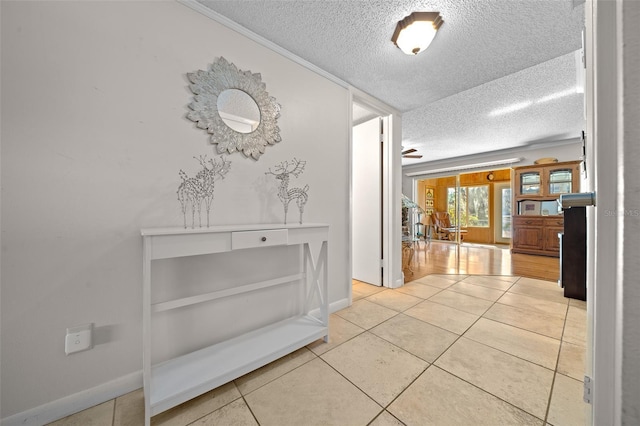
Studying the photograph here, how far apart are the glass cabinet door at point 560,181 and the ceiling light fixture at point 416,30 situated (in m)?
4.97

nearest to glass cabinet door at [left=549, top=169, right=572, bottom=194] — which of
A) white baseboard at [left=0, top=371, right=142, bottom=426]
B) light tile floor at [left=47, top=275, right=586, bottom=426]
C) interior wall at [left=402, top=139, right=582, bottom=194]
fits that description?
interior wall at [left=402, top=139, right=582, bottom=194]

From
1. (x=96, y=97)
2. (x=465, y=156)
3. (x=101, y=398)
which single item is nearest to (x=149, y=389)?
(x=101, y=398)

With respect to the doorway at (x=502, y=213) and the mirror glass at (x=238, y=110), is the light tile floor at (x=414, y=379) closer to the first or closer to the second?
the mirror glass at (x=238, y=110)

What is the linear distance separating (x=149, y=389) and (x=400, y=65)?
9.08 feet

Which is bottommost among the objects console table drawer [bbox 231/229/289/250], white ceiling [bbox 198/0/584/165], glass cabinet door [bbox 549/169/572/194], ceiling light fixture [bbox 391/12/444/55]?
console table drawer [bbox 231/229/289/250]

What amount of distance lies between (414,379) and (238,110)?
78.7 inches

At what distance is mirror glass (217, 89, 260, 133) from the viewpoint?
1574 millimetres

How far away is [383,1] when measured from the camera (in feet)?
4.84

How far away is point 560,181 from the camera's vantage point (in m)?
4.68

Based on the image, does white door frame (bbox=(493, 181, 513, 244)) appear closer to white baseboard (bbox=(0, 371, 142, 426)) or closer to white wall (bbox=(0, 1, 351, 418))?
white wall (bbox=(0, 1, 351, 418))

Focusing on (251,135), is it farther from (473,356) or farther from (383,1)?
(473,356)

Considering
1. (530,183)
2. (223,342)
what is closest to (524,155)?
(530,183)

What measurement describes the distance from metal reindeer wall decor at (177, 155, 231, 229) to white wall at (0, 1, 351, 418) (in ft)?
0.17

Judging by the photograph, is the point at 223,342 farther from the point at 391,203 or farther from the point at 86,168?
the point at 391,203
